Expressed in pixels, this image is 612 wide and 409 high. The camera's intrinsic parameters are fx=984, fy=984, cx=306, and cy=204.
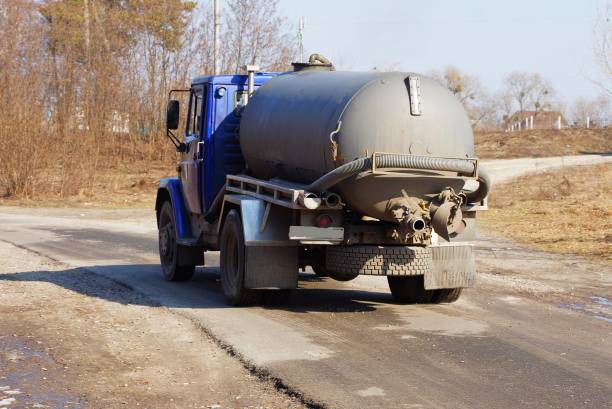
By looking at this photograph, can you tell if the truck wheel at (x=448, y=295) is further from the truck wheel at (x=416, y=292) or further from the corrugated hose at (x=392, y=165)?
the corrugated hose at (x=392, y=165)

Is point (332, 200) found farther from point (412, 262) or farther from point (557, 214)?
point (557, 214)

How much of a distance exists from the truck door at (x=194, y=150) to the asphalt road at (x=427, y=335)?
1.22m

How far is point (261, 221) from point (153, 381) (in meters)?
3.47

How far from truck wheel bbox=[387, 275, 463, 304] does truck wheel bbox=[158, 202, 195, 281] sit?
3188mm

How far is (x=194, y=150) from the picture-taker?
13039 mm

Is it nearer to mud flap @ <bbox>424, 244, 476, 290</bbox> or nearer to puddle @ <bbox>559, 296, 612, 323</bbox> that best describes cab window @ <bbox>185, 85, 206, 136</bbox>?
mud flap @ <bbox>424, 244, 476, 290</bbox>

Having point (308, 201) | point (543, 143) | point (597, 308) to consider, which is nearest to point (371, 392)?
point (308, 201)

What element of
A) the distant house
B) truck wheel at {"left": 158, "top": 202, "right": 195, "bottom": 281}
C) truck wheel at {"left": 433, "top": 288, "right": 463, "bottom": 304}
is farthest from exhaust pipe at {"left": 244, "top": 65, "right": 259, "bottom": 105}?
the distant house

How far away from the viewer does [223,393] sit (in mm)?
7012

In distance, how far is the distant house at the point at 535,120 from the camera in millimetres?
101256

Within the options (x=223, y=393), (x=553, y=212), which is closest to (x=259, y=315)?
(x=223, y=393)

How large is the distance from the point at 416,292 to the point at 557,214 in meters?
13.2

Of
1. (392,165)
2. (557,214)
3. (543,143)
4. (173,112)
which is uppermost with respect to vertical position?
(543,143)

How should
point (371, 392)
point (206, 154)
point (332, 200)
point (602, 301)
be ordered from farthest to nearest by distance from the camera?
point (206, 154) < point (602, 301) < point (332, 200) < point (371, 392)
